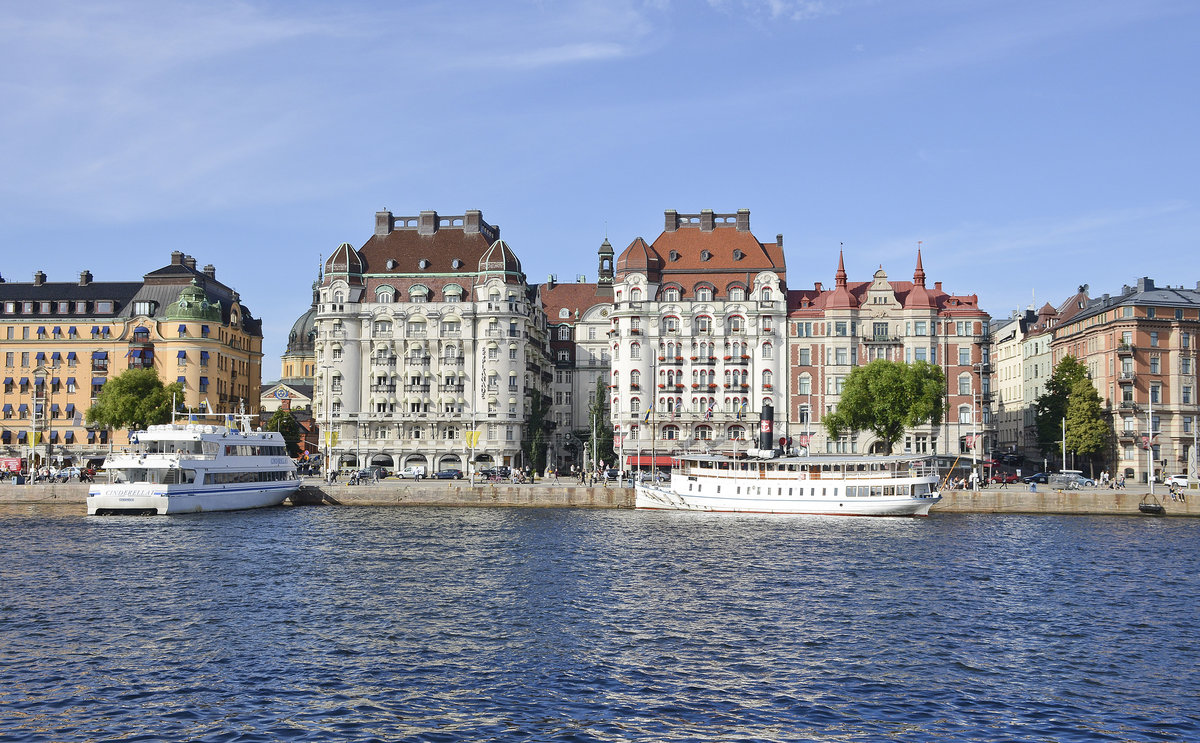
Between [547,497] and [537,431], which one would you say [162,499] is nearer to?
[547,497]

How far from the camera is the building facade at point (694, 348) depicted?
14338 centimetres

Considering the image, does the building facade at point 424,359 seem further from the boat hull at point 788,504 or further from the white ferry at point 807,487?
the white ferry at point 807,487

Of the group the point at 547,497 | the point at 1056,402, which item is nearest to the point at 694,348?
the point at 547,497

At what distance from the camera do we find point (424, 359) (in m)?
151

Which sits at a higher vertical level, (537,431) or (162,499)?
(537,431)

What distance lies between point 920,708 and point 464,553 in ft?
132

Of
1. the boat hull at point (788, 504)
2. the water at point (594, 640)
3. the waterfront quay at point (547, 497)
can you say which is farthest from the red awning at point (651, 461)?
the water at point (594, 640)

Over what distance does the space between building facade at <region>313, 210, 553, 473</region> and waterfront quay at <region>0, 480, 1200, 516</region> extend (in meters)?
31.2

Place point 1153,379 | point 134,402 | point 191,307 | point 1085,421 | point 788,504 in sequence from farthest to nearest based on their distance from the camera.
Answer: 1. point 191,307
2. point 134,402
3. point 1153,379
4. point 1085,421
5. point 788,504

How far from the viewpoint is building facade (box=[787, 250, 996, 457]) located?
454 ft

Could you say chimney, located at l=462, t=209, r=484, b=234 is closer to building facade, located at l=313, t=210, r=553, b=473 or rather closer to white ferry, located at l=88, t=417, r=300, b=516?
building facade, located at l=313, t=210, r=553, b=473

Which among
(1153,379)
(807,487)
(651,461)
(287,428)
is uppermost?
(1153,379)

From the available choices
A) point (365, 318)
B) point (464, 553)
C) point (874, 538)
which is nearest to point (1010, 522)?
point (874, 538)

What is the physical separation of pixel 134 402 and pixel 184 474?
45.0 meters
